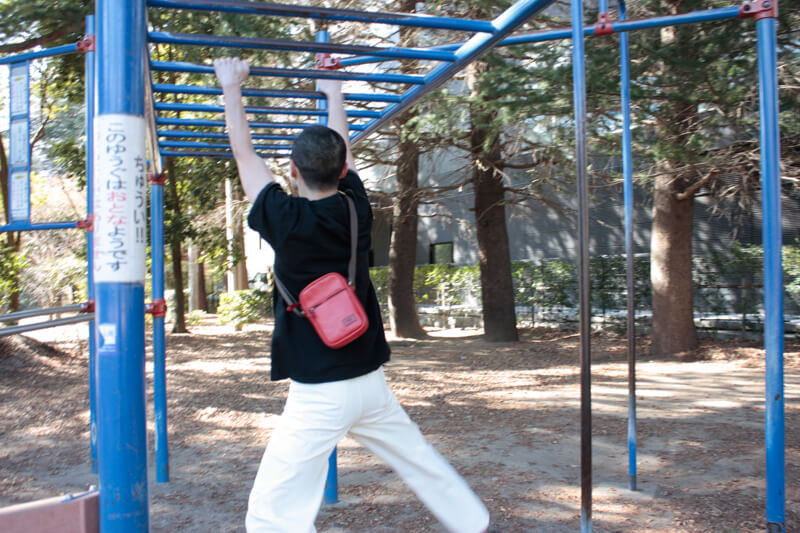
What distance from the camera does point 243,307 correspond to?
16.3m

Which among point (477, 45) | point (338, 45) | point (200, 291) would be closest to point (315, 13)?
point (338, 45)

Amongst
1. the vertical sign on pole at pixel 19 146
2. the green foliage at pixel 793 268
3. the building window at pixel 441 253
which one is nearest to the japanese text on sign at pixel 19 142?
the vertical sign on pole at pixel 19 146

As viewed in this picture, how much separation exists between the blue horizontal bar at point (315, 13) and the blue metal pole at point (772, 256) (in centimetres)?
107

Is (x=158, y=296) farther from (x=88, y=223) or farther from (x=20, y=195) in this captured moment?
(x=88, y=223)

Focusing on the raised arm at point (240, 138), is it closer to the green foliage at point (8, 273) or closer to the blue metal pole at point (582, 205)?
the blue metal pole at point (582, 205)

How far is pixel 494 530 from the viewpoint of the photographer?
10.9 ft

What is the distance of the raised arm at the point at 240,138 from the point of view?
216cm

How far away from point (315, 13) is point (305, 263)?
2.97ft

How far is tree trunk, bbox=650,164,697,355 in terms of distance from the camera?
9.19m

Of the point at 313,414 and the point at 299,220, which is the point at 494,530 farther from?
the point at 299,220

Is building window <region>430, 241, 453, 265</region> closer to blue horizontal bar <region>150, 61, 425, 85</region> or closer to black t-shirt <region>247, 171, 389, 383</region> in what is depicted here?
blue horizontal bar <region>150, 61, 425, 85</region>

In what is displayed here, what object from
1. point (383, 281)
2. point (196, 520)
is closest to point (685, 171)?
point (196, 520)

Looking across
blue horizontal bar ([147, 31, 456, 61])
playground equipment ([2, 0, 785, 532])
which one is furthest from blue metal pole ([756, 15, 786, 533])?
blue horizontal bar ([147, 31, 456, 61])

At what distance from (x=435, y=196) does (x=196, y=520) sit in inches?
345
